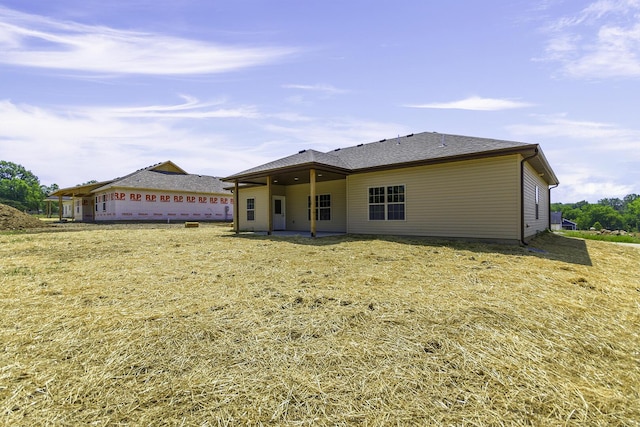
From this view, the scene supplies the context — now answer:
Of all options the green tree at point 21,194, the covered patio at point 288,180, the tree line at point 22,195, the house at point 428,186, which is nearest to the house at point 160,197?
the covered patio at point 288,180

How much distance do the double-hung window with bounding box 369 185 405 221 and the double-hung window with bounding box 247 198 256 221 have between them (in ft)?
26.6

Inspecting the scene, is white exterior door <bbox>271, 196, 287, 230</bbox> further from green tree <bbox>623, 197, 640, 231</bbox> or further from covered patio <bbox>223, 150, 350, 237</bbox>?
green tree <bbox>623, 197, 640, 231</bbox>

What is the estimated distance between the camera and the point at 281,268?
6160mm

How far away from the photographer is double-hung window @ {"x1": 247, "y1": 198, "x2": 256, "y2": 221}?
59.6ft

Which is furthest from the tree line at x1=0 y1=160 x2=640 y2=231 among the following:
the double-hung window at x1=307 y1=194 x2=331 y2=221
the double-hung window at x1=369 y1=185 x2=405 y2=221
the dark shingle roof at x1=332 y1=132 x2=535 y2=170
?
the double-hung window at x1=369 y1=185 x2=405 y2=221

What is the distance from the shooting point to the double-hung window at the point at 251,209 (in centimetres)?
1817

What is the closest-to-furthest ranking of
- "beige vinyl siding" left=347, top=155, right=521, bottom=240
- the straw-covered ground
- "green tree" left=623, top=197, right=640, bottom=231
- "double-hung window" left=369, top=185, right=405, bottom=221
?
the straw-covered ground, "beige vinyl siding" left=347, top=155, right=521, bottom=240, "double-hung window" left=369, top=185, right=405, bottom=221, "green tree" left=623, top=197, right=640, bottom=231

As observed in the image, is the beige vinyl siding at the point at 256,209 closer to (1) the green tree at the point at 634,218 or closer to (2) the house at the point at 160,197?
(2) the house at the point at 160,197

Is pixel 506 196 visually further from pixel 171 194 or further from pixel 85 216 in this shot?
pixel 85 216

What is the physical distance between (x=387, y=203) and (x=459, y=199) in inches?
114

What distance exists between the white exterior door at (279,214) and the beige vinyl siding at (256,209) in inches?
20.1

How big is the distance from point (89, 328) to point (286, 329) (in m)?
2.05

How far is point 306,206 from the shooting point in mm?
16844

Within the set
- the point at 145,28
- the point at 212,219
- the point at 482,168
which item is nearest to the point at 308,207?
the point at 482,168
